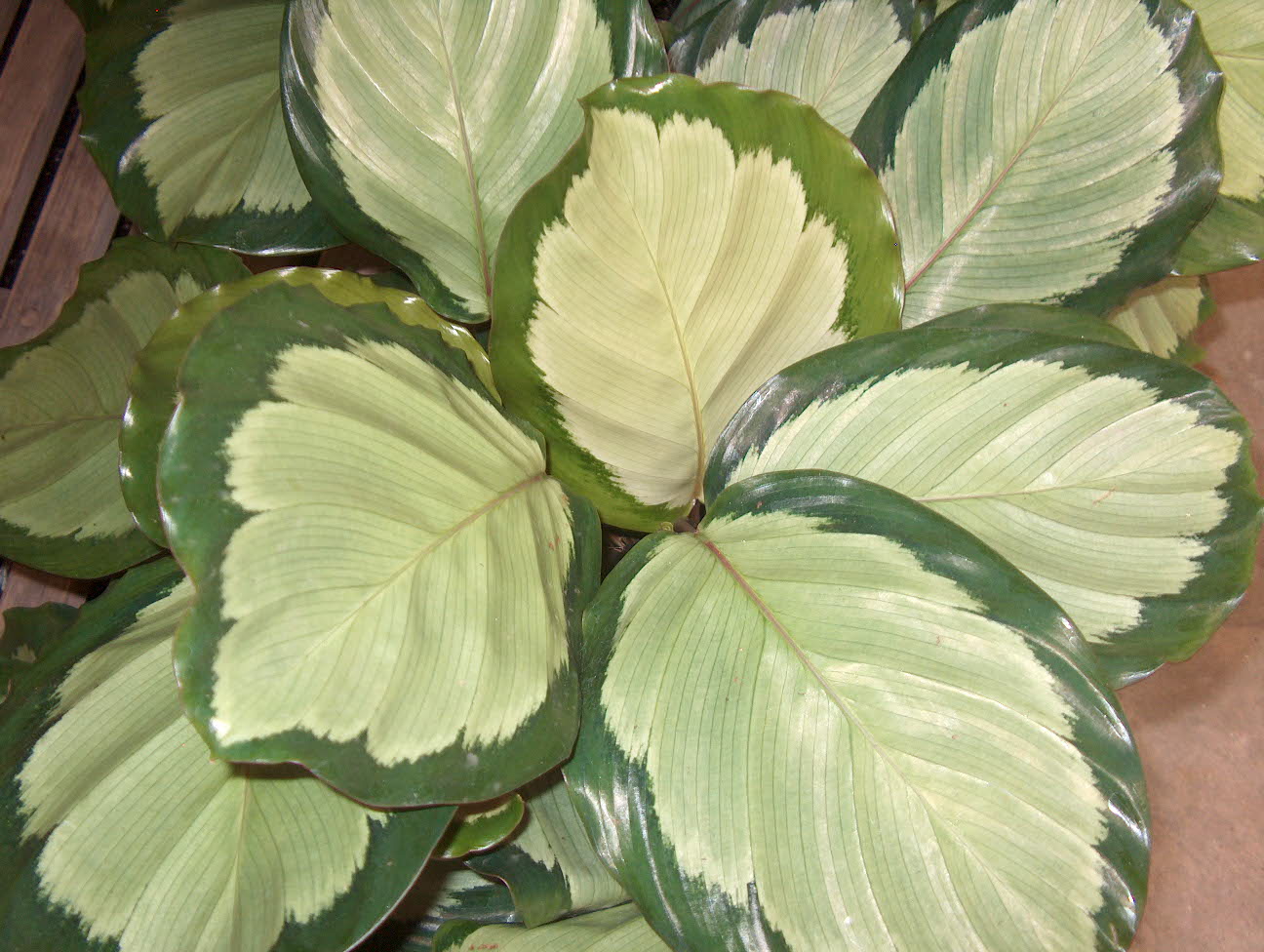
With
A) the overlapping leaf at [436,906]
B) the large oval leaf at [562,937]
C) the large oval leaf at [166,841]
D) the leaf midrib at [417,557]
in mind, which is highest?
the leaf midrib at [417,557]

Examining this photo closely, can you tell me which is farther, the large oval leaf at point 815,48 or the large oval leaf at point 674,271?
the large oval leaf at point 815,48

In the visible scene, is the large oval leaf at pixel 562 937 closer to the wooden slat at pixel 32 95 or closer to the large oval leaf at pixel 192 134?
the large oval leaf at pixel 192 134

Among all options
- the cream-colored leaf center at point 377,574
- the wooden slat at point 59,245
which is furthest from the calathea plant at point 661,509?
the wooden slat at point 59,245

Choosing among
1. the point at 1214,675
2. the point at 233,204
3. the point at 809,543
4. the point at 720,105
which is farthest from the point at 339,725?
the point at 1214,675

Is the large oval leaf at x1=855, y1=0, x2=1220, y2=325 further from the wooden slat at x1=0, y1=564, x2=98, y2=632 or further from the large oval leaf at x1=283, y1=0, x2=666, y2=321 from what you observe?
the wooden slat at x1=0, y1=564, x2=98, y2=632

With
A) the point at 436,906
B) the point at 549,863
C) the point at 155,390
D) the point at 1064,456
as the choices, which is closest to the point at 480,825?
the point at 549,863

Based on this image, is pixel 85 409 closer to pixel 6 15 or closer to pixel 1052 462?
pixel 6 15

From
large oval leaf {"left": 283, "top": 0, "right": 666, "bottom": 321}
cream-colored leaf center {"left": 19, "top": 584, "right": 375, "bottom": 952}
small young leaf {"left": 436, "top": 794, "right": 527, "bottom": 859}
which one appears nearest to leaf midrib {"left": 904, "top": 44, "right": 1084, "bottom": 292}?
large oval leaf {"left": 283, "top": 0, "right": 666, "bottom": 321}
